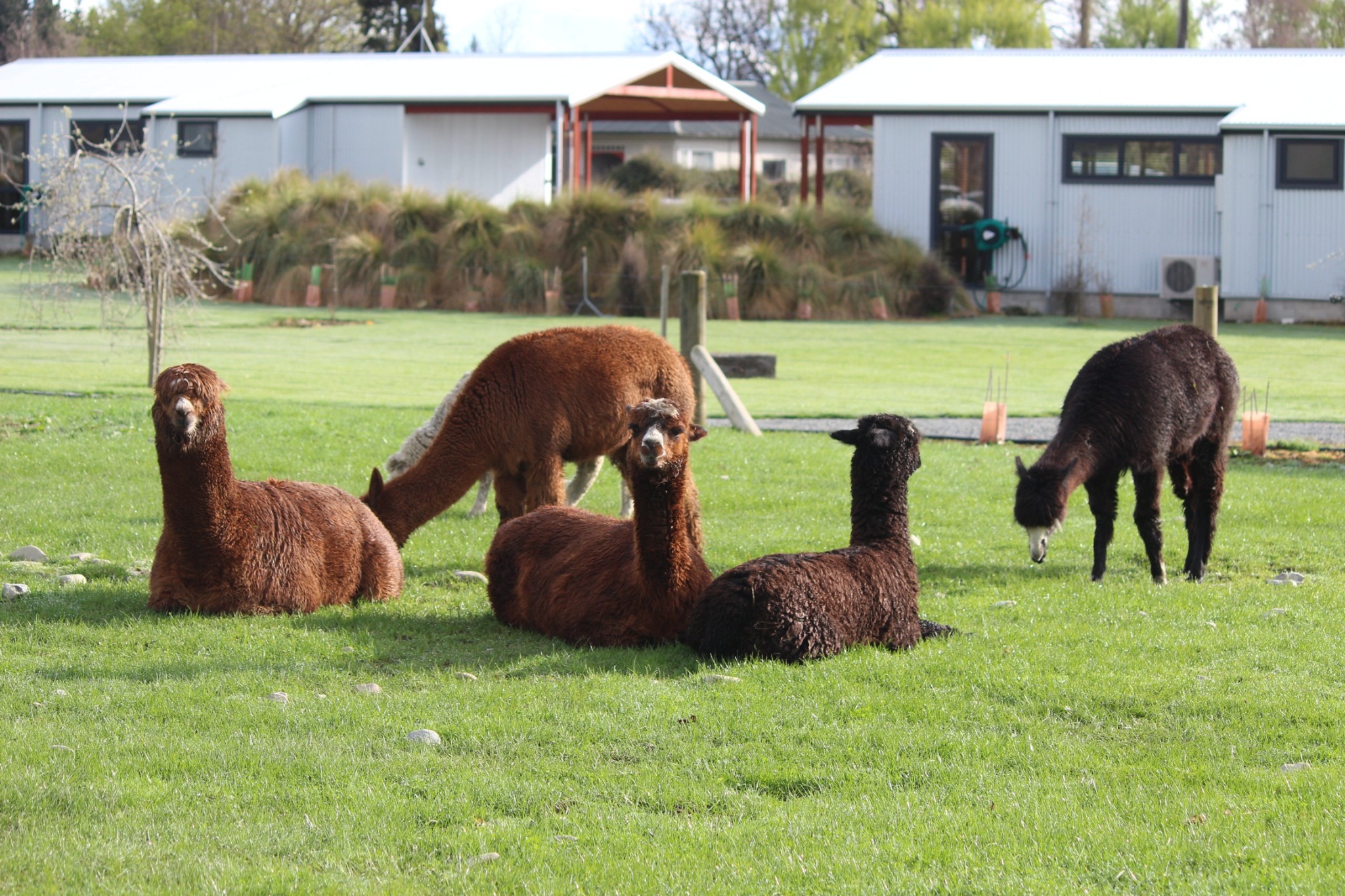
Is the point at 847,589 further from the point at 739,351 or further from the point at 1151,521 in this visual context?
the point at 739,351

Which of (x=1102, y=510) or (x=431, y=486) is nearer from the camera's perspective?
(x=431, y=486)

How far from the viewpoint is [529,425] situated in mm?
9438

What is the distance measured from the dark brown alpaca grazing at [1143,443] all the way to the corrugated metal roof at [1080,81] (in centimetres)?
2625

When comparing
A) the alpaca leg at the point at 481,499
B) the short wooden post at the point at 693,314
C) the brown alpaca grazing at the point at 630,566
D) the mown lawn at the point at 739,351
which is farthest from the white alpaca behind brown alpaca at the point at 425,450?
the mown lawn at the point at 739,351

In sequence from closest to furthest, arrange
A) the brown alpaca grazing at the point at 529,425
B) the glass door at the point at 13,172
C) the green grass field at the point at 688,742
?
the green grass field at the point at 688,742, the brown alpaca grazing at the point at 529,425, the glass door at the point at 13,172

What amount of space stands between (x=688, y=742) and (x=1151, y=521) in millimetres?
4739

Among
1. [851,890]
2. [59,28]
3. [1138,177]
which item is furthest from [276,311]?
[59,28]

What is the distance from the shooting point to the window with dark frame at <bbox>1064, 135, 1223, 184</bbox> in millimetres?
34594

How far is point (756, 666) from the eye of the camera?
658 cm

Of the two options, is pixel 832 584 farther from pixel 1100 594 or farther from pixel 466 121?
pixel 466 121

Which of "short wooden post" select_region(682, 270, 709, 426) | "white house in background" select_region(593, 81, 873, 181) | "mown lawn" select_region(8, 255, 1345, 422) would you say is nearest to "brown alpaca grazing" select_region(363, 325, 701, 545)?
"short wooden post" select_region(682, 270, 709, 426)

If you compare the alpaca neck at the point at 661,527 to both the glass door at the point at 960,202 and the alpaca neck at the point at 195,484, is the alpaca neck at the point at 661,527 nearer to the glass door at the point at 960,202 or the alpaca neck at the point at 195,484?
the alpaca neck at the point at 195,484

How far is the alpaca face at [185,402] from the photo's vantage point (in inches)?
289

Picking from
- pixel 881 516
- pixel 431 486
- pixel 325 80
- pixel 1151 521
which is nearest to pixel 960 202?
pixel 325 80
